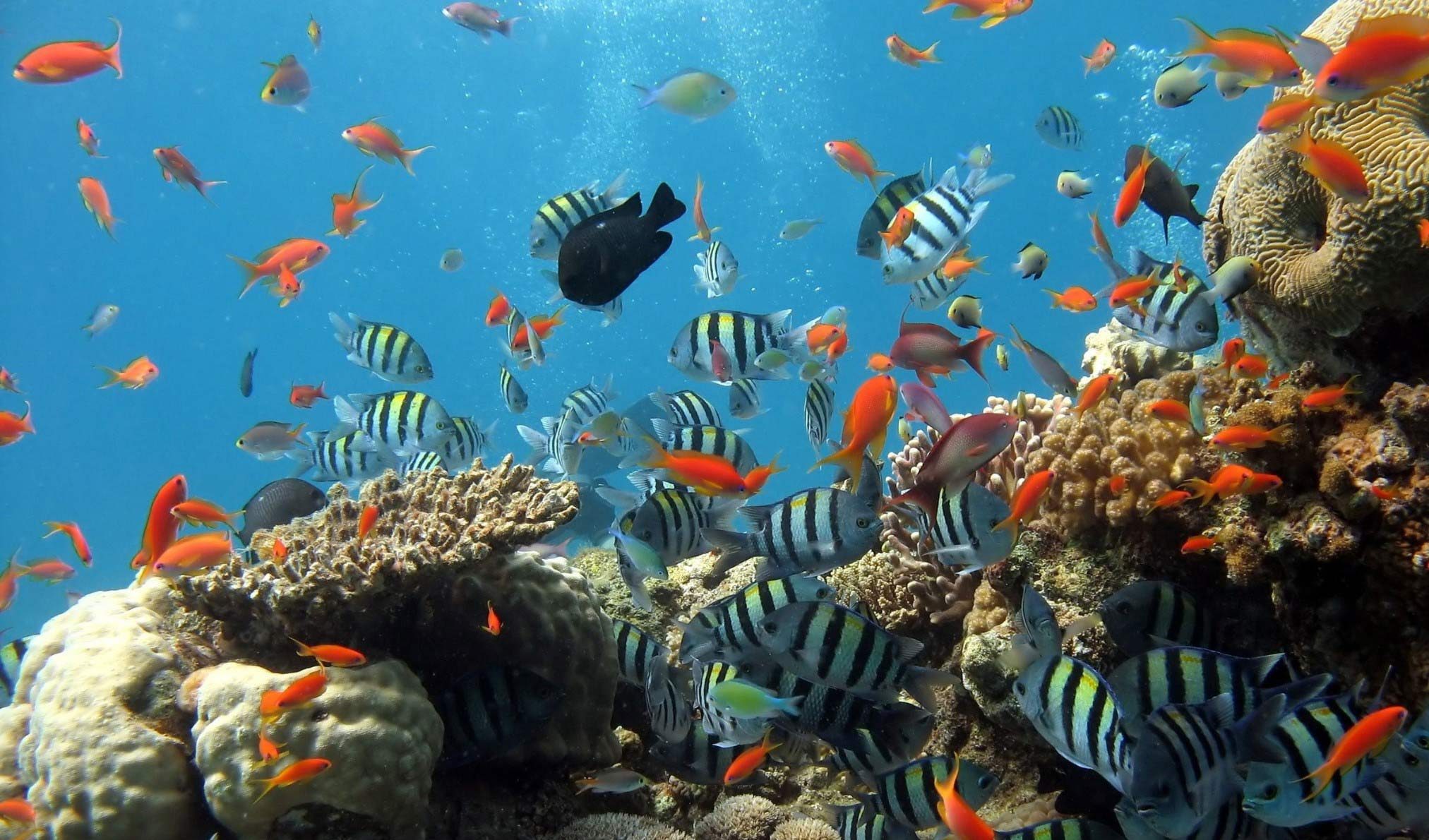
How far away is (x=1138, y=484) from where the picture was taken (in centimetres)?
381

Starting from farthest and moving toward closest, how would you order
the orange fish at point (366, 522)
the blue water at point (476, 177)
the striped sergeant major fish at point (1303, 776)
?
1. the blue water at point (476, 177)
2. the orange fish at point (366, 522)
3. the striped sergeant major fish at point (1303, 776)

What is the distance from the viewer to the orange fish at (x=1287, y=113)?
3.55 m

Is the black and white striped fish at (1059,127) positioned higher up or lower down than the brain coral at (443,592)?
higher up

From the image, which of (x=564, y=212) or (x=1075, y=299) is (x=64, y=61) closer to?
(x=564, y=212)

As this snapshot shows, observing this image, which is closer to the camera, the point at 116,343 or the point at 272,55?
the point at 272,55

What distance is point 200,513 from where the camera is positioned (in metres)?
4.37

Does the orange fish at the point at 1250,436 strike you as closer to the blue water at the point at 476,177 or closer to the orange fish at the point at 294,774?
the orange fish at the point at 294,774

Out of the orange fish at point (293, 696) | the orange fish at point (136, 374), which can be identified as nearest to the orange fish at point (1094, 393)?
the orange fish at point (293, 696)

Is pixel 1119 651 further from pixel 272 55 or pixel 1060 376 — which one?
pixel 272 55

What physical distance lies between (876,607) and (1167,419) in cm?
213

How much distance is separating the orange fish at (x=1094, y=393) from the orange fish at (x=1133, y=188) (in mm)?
1095

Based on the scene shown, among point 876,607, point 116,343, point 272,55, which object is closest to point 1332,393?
point 876,607

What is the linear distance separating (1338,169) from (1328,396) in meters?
1.01

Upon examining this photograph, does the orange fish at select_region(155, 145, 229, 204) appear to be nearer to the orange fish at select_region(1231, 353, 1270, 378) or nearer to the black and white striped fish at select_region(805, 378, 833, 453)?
the black and white striped fish at select_region(805, 378, 833, 453)
